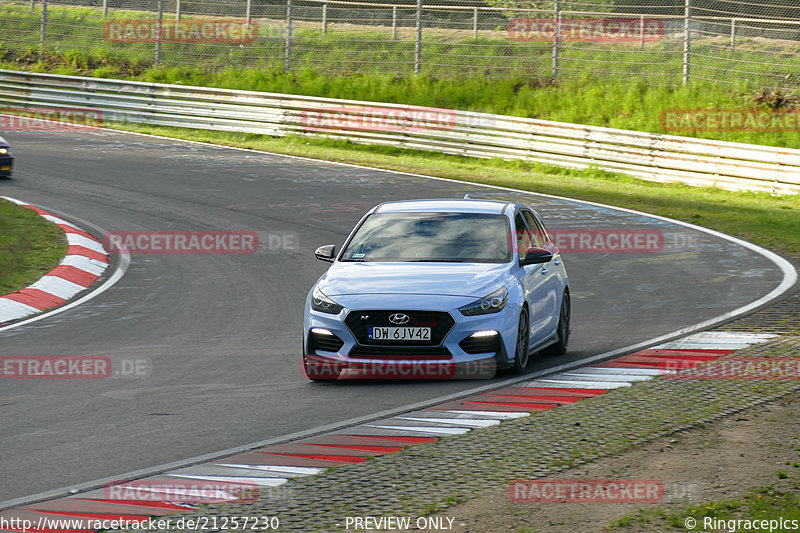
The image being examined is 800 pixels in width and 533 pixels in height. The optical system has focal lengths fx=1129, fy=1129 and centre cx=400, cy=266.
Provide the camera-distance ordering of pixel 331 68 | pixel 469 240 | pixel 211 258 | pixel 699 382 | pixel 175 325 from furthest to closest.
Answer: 1. pixel 331 68
2. pixel 211 258
3. pixel 175 325
4. pixel 469 240
5. pixel 699 382

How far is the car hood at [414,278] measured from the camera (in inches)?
384

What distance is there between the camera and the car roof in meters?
11.2

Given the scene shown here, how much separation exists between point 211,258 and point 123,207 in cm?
437

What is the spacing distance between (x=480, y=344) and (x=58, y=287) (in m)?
7.64

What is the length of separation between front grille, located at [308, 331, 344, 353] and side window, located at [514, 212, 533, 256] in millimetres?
2122

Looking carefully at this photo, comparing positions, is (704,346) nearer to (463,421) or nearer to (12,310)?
(463,421)

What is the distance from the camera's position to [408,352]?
9.62m

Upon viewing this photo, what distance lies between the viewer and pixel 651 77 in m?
30.7

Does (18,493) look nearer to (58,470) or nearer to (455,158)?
(58,470)

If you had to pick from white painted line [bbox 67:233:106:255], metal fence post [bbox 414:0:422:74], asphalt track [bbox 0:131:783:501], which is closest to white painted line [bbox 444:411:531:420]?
Answer: asphalt track [bbox 0:131:783:501]

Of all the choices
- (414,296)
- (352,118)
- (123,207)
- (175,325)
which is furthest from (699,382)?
(352,118)

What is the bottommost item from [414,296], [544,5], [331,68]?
[414,296]
